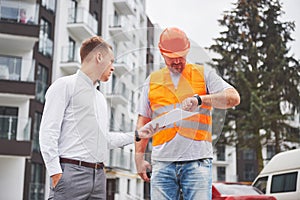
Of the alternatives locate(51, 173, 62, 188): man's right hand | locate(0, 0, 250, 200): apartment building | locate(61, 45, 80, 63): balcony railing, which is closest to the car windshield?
locate(0, 0, 250, 200): apartment building

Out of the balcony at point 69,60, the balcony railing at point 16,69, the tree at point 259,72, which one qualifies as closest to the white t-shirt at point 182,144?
the tree at point 259,72

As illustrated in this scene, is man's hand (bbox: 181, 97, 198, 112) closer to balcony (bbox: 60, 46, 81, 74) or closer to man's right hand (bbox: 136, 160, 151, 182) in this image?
man's right hand (bbox: 136, 160, 151, 182)

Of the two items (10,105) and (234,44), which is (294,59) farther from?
(10,105)

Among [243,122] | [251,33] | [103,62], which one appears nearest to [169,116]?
[103,62]

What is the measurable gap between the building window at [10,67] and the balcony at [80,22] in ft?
15.5

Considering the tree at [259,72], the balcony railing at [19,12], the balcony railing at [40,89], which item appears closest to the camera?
the tree at [259,72]

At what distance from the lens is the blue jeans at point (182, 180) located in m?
2.12

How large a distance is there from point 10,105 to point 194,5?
13505mm

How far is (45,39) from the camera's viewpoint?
1767 cm

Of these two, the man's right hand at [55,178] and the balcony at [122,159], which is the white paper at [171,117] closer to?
the balcony at [122,159]

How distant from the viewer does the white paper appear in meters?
1.93

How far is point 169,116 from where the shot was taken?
1.97 metres

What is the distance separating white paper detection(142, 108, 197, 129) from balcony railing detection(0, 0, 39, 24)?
1380cm

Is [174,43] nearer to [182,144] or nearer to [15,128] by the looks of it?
[182,144]
